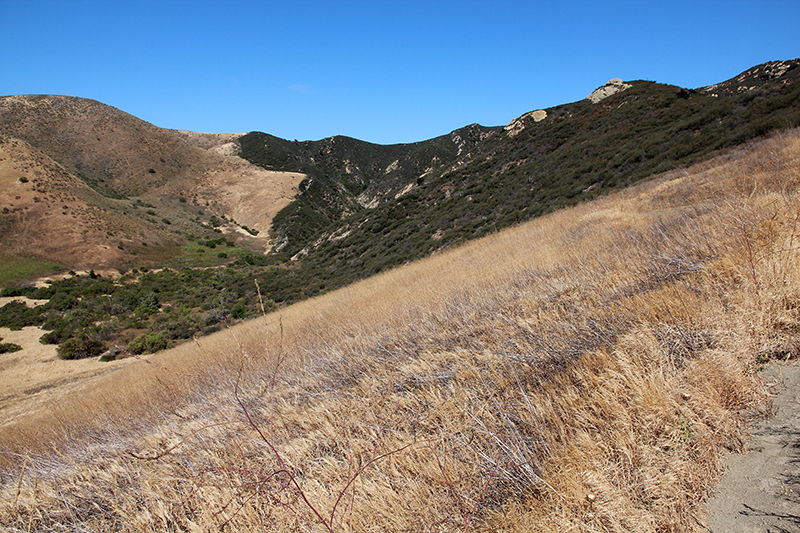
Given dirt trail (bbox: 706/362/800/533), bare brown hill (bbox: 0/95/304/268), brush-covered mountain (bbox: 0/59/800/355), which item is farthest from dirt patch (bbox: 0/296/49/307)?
dirt trail (bbox: 706/362/800/533)

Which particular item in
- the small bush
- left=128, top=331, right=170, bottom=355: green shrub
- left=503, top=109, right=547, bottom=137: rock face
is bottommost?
left=128, top=331, right=170, bottom=355: green shrub

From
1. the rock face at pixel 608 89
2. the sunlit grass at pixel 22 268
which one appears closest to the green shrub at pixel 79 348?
the sunlit grass at pixel 22 268

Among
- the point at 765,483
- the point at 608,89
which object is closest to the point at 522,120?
the point at 608,89

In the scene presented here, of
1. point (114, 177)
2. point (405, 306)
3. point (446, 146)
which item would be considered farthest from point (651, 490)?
point (446, 146)

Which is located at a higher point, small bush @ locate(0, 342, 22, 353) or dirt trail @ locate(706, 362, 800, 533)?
small bush @ locate(0, 342, 22, 353)

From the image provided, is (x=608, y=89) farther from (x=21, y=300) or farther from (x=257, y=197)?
(x=21, y=300)

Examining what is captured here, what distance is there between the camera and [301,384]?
13.1ft

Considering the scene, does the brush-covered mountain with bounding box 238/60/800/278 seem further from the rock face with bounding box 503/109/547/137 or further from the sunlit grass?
the sunlit grass

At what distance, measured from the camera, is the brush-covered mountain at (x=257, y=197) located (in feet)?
59.6

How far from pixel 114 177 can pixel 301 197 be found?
35.9 meters

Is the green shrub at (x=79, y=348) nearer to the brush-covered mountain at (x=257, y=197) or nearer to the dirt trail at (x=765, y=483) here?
the brush-covered mountain at (x=257, y=197)

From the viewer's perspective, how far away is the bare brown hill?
117ft

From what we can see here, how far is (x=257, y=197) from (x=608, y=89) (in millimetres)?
56788

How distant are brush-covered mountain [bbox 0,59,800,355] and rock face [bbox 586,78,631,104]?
0.21m
